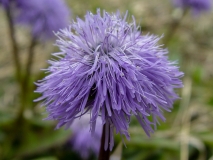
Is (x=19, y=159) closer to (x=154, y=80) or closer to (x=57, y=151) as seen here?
(x=57, y=151)

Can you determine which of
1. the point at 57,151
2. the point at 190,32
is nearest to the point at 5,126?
the point at 57,151

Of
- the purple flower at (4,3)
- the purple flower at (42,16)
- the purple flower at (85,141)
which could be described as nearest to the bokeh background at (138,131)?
the purple flower at (85,141)

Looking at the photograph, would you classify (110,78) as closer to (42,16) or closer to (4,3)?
(4,3)

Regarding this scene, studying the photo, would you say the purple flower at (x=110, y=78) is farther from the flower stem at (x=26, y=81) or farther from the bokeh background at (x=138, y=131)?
the flower stem at (x=26, y=81)

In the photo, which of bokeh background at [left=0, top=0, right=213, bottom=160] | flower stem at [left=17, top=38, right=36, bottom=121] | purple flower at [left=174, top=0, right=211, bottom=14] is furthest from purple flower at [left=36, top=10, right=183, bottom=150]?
purple flower at [left=174, top=0, right=211, bottom=14]

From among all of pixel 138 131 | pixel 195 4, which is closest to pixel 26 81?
pixel 138 131
